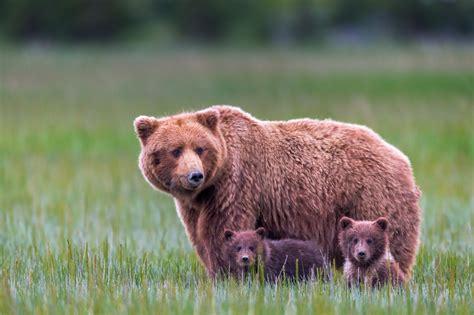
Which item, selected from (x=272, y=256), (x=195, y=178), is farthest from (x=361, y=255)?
(x=195, y=178)

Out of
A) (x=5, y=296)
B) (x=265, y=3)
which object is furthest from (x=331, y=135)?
(x=265, y=3)

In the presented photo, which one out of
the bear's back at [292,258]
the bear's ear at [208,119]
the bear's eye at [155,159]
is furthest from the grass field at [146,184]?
the bear's ear at [208,119]

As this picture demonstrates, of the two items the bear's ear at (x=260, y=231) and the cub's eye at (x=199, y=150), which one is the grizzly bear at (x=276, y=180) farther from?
the bear's ear at (x=260, y=231)

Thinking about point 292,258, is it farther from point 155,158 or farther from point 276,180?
point 155,158

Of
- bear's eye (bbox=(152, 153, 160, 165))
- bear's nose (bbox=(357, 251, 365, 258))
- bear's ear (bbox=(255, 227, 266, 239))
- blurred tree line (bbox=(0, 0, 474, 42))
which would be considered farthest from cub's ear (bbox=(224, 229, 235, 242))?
blurred tree line (bbox=(0, 0, 474, 42))

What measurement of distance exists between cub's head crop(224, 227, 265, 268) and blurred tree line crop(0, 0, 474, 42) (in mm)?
46945

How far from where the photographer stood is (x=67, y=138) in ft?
60.7

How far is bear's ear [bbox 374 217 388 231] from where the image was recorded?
7473mm

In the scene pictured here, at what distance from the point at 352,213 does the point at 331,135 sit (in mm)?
753

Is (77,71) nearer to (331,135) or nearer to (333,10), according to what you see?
(331,135)

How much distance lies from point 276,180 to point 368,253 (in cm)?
109

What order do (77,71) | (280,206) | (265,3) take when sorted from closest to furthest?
(280,206), (77,71), (265,3)

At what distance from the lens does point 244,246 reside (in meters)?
7.47

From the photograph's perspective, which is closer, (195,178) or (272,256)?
(195,178)
